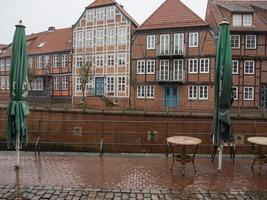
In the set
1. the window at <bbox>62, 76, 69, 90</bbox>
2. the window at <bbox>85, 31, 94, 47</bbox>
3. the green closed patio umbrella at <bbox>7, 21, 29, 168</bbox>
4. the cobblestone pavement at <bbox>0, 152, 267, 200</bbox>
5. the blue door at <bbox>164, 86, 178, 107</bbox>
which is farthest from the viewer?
the window at <bbox>62, 76, 69, 90</bbox>

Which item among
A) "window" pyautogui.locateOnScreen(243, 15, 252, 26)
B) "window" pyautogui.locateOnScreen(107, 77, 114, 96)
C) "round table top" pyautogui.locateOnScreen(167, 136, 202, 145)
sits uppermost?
"window" pyautogui.locateOnScreen(243, 15, 252, 26)

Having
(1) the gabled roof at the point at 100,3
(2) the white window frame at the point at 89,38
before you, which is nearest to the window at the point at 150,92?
(2) the white window frame at the point at 89,38

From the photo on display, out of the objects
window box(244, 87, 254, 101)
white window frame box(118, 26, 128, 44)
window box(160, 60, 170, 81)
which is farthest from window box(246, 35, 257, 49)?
white window frame box(118, 26, 128, 44)

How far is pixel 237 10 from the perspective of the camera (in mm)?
29516

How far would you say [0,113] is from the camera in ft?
89.5

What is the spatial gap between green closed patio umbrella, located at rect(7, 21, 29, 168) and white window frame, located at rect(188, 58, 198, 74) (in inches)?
889

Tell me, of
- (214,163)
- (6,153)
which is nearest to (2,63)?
(6,153)

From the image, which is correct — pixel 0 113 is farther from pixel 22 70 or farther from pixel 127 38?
pixel 22 70

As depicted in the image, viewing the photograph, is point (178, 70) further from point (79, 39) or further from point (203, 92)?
point (79, 39)

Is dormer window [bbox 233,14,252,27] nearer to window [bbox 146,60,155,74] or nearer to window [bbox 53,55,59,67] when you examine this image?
window [bbox 146,60,155,74]

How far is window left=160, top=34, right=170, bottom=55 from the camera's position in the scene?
29505 millimetres

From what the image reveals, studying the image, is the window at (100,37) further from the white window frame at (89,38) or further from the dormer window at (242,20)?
the dormer window at (242,20)

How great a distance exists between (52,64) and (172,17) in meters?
15.5

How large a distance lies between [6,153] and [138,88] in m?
21.6
